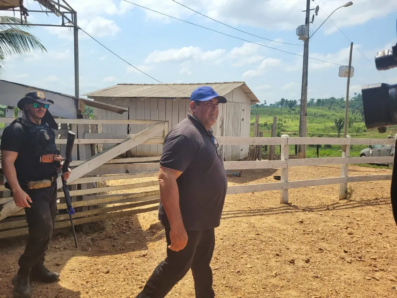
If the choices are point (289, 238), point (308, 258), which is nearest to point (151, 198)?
point (289, 238)

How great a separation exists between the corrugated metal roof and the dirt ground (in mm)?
7465

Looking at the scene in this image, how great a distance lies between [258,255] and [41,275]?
7.84 feet

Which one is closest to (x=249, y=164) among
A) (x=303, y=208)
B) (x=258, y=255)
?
(x=303, y=208)

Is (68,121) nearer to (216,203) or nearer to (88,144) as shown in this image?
(88,144)

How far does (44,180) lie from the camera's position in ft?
10.5

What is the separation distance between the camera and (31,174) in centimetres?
316

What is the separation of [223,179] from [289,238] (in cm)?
244

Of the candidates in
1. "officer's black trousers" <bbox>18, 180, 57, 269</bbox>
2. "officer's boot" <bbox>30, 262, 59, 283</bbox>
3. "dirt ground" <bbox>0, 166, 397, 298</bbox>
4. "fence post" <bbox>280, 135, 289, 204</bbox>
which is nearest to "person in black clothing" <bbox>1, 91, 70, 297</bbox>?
"officer's black trousers" <bbox>18, 180, 57, 269</bbox>

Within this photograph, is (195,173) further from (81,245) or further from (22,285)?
(81,245)

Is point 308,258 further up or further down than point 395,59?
further down

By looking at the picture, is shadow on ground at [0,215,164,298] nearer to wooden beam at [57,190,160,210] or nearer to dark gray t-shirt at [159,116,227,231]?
wooden beam at [57,190,160,210]

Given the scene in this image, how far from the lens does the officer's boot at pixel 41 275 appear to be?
3.49m

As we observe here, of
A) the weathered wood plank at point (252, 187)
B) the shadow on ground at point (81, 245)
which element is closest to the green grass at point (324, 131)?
the weathered wood plank at point (252, 187)

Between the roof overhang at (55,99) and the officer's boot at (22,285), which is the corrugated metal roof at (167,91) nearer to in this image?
the roof overhang at (55,99)
